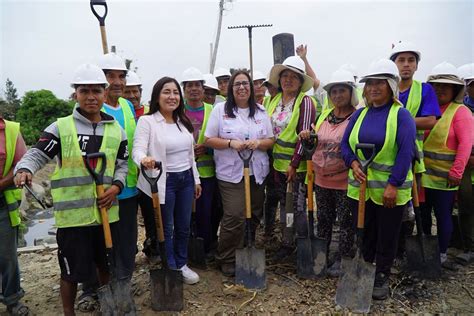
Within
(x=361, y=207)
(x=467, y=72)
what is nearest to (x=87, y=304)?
(x=361, y=207)

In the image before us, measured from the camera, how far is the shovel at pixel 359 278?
3258 millimetres

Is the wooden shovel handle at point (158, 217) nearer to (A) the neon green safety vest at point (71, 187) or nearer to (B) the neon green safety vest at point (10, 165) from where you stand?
(A) the neon green safety vest at point (71, 187)

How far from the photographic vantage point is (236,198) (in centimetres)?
394

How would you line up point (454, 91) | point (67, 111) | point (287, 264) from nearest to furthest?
point (454, 91)
point (287, 264)
point (67, 111)

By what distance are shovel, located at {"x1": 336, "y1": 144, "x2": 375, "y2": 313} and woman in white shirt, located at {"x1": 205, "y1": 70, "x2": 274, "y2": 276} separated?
44.4 inches

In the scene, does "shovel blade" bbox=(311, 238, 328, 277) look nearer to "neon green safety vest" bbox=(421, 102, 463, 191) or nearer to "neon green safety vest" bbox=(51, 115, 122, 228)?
"neon green safety vest" bbox=(421, 102, 463, 191)

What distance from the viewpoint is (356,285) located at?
3.33m

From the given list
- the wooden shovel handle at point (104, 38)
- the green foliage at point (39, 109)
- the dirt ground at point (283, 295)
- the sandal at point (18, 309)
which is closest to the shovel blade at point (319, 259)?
the dirt ground at point (283, 295)

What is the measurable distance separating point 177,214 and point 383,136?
6.96 feet

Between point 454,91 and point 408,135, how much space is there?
4.61 feet

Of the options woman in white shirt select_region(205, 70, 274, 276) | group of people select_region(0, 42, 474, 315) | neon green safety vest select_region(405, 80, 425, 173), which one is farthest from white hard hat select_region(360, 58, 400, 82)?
woman in white shirt select_region(205, 70, 274, 276)

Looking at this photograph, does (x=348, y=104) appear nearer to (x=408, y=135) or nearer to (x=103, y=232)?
(x=408, y=135)

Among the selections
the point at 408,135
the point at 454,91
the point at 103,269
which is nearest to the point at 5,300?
the point at 103,269

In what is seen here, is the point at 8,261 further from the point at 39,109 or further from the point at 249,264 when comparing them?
the point at 39,109
